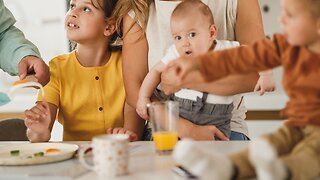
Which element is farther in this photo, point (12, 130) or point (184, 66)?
point (12, 130)

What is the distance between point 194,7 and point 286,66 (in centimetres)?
70

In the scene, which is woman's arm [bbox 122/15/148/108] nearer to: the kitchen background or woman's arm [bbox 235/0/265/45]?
woman's arm [bbox 235/0/265/45]

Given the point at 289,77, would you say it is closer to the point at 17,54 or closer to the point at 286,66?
the point at 286,66

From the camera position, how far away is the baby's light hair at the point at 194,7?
5.80ft

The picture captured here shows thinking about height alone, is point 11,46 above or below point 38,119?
above

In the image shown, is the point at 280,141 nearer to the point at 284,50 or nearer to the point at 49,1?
the point at 284,50

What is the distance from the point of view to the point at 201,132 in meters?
1.72

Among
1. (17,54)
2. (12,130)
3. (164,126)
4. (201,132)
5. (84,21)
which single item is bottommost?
(12,130)

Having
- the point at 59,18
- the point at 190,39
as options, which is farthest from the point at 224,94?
the point at 59,18

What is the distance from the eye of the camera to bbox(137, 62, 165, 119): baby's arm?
5.78ft

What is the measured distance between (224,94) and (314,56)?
672mm

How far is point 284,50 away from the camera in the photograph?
113 centimetres

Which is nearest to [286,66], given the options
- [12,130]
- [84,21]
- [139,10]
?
[139,10]

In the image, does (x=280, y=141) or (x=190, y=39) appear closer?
(x=280, y=141)
